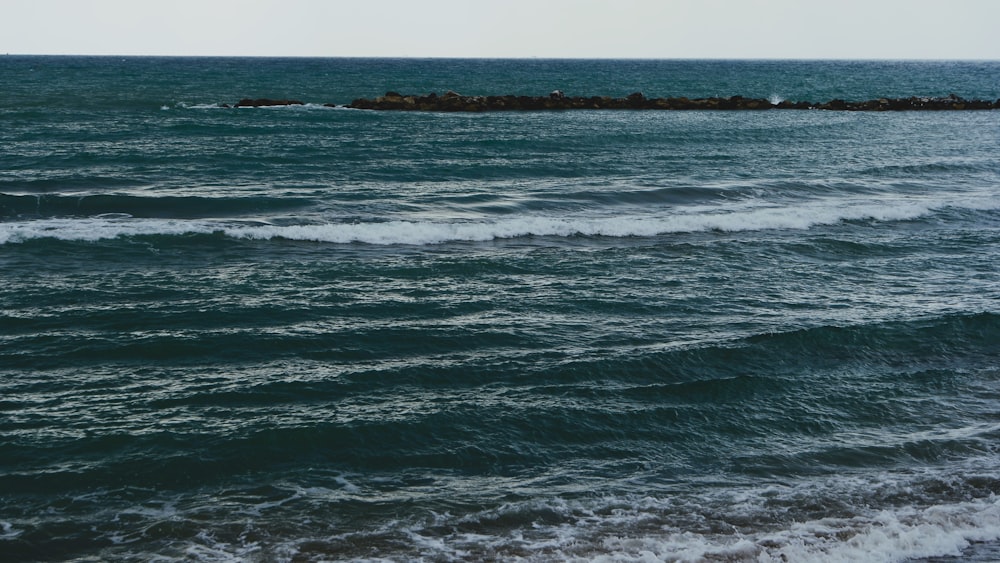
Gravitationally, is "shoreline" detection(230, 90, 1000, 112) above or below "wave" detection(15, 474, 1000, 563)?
above

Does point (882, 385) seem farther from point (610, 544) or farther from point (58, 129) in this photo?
point (58, 129)

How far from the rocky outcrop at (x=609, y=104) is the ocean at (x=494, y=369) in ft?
98.6

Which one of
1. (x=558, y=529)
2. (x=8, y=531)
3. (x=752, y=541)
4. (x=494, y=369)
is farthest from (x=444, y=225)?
(x=752, y=541)

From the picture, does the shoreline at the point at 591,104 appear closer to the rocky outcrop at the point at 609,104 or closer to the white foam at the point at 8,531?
the rocky outcrop at the point at 609,104

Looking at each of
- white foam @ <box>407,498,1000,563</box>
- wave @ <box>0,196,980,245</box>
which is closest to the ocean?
white foam @ <box>407,498,1000,563</box>

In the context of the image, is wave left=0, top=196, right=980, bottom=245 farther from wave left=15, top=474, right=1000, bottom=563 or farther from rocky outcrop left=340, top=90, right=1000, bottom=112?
rocky outcrop left=340, top=90, right=1000, bottom=112

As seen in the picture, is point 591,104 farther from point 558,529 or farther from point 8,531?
point 8,531

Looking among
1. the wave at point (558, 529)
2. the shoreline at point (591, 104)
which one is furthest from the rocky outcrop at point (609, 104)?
the wave at point (558, 529)

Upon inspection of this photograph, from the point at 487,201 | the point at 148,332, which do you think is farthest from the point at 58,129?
the point at 148,332

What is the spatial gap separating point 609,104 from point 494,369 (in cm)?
5326

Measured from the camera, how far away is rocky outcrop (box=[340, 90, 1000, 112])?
59.3 m

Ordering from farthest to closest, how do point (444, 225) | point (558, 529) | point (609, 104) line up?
point (609, 104) → point (444, 225) → point (558, 529)

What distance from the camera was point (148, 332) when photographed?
1430cm

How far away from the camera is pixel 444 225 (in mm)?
22844
